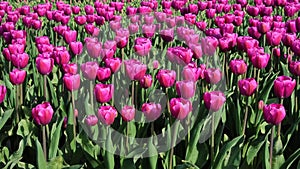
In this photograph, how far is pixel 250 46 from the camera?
3.33 m

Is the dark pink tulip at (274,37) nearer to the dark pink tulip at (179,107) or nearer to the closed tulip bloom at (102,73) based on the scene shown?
the closed tulip bloom at (102,73)

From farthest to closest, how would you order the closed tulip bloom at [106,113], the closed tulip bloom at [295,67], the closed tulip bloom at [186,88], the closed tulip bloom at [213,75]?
the closed tulip bloom at [295,67] < the closed tulip bloom at [213,75] < the closed tulip bloom at [186,88] < the closed tulip bloom at [106,113]

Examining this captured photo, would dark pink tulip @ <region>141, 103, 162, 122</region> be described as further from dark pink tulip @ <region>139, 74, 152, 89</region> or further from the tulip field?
dark pink tulip @ <region>139, 74, 152, 89</region>

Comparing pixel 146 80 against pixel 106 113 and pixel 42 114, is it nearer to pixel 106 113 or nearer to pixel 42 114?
pixel 106 113

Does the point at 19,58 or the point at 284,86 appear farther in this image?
the point at 19,58

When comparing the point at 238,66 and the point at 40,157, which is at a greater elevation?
the point at 238,66

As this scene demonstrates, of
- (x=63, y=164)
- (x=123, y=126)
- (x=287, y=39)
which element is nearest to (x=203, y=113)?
(x=123, y=126)

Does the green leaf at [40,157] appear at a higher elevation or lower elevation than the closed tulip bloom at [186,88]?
lower

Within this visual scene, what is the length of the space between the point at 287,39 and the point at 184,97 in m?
1.44

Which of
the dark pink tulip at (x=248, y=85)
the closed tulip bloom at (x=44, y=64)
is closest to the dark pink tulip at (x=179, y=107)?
the dark pink tulip at (x=248, y=85)

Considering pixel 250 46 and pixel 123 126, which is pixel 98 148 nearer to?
pixel 123 126

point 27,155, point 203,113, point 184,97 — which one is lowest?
point 27,155

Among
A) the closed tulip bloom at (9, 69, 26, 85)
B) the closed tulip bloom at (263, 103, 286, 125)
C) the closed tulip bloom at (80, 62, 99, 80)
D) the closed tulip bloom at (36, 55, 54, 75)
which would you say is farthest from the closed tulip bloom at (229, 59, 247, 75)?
the closed tulip bloom at (9, 69, 26, 85)

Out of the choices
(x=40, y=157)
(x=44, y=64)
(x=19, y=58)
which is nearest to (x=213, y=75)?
(x=44, y=64)
